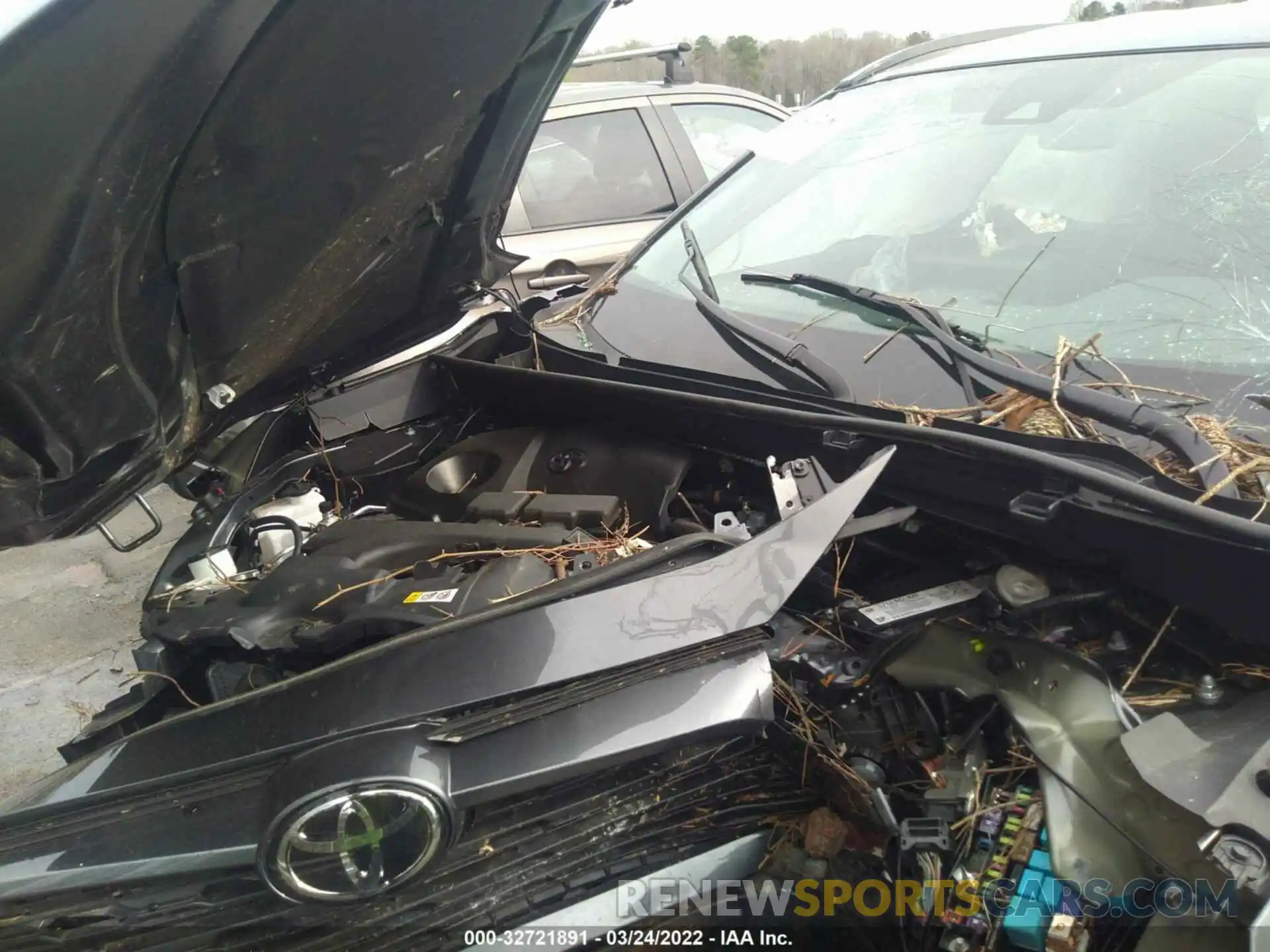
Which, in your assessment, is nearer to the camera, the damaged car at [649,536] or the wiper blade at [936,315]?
the damaged car at [649,536]

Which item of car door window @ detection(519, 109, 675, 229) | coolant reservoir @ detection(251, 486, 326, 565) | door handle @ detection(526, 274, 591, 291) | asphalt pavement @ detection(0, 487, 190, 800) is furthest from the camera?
car door window @ detection(519, 109, 675, 229)

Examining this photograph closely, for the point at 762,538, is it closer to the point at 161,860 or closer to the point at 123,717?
the point at 161,860

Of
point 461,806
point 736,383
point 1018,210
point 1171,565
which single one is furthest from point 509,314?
point 1171,565

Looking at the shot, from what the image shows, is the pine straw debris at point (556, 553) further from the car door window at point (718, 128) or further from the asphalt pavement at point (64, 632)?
the car door window at point (718, 128)

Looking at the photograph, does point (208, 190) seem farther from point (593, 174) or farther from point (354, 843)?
point (593, 174)

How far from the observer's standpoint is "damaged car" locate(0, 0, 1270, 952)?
3.89 ft

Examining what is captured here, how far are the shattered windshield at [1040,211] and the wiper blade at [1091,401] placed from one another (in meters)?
0.07

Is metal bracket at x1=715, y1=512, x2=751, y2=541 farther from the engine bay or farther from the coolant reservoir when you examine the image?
the coolant reservoir

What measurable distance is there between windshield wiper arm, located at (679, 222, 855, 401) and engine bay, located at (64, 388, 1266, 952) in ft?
0.54

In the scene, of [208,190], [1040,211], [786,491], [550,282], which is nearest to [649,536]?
[786,491]

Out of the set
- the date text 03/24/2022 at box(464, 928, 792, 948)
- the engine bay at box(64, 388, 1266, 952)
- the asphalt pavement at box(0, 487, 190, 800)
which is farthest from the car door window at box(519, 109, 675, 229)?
the date text 03/24/2022 at box(464, 928, 792, 948)

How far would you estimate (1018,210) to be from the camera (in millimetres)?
1972

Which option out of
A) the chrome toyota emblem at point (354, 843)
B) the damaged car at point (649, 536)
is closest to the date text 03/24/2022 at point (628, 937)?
the damaged car at point (649, 536)

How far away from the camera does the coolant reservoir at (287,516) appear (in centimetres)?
198
